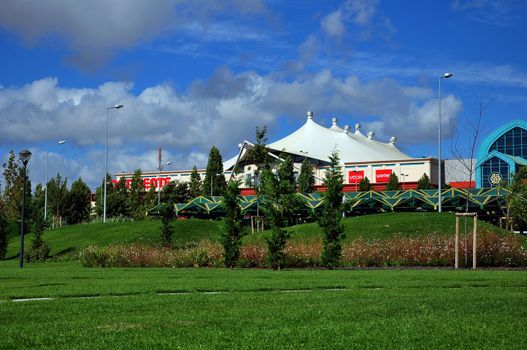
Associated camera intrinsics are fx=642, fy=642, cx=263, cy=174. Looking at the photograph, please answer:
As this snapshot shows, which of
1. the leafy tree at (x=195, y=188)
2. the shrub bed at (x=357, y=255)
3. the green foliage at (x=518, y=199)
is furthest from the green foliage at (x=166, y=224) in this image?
the leafy tree at (x=195, y=188)

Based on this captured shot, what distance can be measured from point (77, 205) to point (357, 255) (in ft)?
155

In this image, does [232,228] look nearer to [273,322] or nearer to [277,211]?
[277,211]

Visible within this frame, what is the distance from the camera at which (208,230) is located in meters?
43.1

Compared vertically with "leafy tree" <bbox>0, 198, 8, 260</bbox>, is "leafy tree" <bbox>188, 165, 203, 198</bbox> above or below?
above

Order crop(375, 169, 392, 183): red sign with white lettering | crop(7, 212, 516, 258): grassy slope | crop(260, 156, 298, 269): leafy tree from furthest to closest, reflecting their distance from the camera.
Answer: crop(375, 169, 392, 183): red sign with white lettering → crop(7, 212, 516, 258): grassy slope → crop(260, 156, 298, 269): leafy tree

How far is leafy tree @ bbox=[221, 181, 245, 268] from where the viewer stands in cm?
2500

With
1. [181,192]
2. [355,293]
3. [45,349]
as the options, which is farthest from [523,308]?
[181,192]

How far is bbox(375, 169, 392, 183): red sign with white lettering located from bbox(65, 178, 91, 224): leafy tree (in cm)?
4307

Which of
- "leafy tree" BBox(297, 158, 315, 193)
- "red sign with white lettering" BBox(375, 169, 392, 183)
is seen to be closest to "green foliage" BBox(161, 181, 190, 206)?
"leafy tree" BBox(297, 158, 315, 193)

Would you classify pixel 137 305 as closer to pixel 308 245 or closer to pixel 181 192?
pixel 308 245

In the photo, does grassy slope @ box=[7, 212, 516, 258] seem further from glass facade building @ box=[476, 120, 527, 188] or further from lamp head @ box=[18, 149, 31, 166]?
glass facade building @ box=[476, 120, 527, 188]

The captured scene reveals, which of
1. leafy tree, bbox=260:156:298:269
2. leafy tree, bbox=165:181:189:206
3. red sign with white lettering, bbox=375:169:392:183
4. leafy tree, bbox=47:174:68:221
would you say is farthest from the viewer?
red sign with white lettering, bbox=375:169:392:183

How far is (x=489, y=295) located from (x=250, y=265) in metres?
15.1

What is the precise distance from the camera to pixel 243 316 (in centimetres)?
886
